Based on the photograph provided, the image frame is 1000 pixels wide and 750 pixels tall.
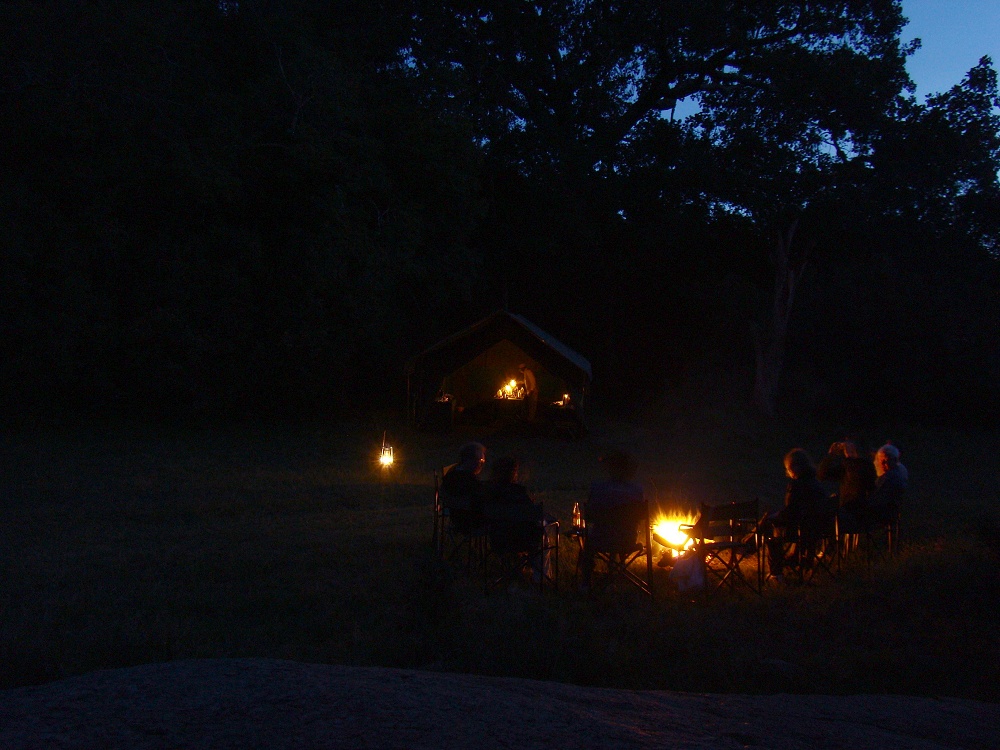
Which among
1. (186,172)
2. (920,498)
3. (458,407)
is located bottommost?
(920,498)

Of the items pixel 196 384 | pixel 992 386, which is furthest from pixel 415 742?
pixel 992 386

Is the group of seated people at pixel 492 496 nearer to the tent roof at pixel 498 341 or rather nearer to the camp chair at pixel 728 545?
the camp chair at pixel 728 545

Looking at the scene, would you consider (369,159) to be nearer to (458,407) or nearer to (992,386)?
(458,407)

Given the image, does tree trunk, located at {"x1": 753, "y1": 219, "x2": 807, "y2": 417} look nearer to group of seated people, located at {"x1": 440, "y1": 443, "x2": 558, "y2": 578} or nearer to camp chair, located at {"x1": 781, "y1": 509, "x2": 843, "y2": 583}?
camp chair, located at {"x1": 781, "y1": 509, "x2": 843, "y2": 583}

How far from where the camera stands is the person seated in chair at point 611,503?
19.6 feet

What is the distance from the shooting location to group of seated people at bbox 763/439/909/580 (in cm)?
629

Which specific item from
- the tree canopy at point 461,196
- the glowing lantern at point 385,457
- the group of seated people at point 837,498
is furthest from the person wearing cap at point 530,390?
the group of seated people at point 837,498

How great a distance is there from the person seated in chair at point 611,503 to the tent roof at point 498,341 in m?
8.91

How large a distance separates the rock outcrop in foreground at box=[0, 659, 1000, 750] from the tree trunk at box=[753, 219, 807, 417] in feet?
54.0

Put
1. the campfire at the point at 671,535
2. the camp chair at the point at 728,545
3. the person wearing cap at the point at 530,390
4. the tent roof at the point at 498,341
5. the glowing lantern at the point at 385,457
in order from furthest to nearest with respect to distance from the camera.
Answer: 1. the person wearing cap at the point at 530,390
2. the tent roof at the point at 498,341
3. the glowing lantern at the point at 385,457
4. the campfire at the point at 671,535
5. the camp chair at the point at 728,545

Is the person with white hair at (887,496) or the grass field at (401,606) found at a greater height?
the person with white hair at (887,496)

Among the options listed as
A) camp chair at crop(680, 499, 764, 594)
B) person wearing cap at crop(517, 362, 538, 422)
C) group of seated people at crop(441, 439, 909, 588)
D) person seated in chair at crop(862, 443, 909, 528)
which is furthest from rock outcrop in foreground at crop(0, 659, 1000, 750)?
person wearing cap at crop(517, 362, 538, 422)

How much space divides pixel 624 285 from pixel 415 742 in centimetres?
2071

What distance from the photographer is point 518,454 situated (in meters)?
14.1
